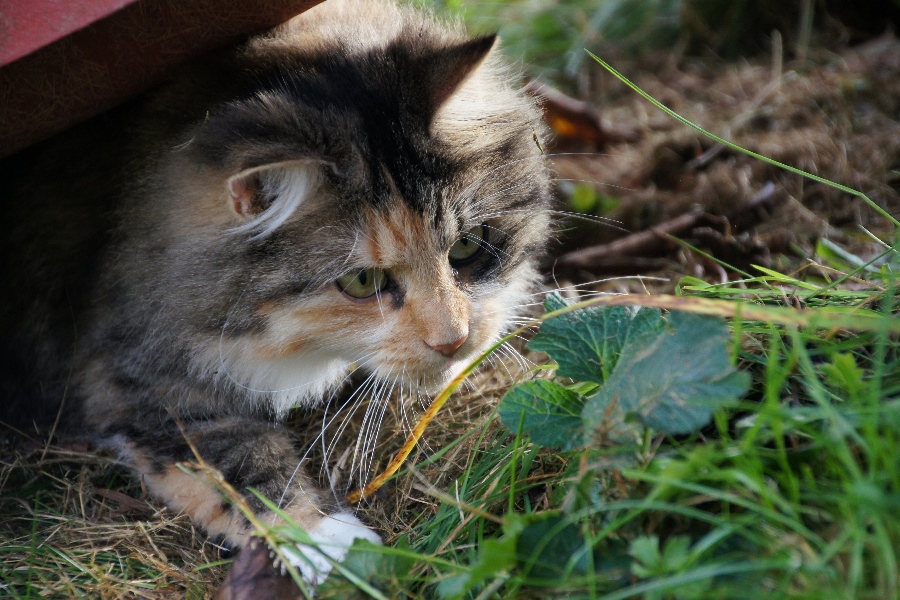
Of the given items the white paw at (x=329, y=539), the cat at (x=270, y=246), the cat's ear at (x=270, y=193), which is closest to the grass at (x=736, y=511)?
the white paw at (x=329, y=539)

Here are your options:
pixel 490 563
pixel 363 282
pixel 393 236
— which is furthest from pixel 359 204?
pixel 490 563

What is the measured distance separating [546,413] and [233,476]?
934 mm

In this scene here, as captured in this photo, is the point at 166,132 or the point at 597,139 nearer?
the point at 166,132

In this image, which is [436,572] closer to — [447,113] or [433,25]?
[447,113]

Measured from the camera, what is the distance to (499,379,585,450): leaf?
1497mm

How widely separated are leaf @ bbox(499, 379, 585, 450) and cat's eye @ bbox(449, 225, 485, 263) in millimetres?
560

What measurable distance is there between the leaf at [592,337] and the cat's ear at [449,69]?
26.9 inches

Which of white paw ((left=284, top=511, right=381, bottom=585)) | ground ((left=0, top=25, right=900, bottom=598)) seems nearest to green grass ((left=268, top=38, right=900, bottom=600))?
white paw ((left=284, top=511, right=381, bottom=585))

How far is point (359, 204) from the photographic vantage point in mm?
1815

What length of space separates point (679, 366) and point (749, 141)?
2.43m

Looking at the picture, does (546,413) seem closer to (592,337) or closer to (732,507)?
(592,337)

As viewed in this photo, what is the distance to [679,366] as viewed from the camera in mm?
1354

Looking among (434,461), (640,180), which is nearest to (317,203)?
(434,461)

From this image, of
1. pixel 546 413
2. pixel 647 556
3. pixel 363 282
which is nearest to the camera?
pixel 647 556
